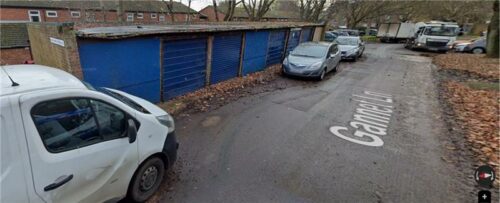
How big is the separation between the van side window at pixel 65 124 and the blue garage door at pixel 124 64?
3.18 meters

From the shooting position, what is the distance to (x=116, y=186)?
2693 millimetres

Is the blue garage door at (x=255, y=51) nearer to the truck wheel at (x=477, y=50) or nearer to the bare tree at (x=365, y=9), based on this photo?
the truck wheel at (x=477, y=50)

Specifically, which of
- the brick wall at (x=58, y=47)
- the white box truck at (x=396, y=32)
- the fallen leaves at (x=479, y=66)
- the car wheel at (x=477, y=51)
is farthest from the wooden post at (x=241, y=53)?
the white box truck at (x=396, y=32)

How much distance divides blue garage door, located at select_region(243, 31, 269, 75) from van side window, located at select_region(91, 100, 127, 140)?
770 cm

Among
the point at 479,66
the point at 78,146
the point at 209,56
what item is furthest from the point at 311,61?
the point at 479,66

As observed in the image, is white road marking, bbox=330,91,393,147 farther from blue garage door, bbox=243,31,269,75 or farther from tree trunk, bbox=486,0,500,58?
tree trunk, bbox=486,0,500,58

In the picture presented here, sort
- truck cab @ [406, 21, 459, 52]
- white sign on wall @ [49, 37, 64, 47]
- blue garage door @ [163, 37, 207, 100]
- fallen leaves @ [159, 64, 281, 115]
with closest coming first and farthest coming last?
1. white sign on wall @ [49, 37, 64, 47]
2. fallen leaves @ [159, 64, 281, 115]
3. blue garage door @ [163, 37, 207, 100]
4. truck cab @ [406, 21, 459, 52]

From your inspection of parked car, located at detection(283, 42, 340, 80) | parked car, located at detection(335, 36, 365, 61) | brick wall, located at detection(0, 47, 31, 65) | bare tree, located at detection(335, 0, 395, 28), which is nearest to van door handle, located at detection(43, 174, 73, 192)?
parked car, located at detection(283, 42, 340, 80)

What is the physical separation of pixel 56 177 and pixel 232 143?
115 inches

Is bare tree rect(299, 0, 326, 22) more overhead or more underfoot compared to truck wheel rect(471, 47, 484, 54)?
more overhead

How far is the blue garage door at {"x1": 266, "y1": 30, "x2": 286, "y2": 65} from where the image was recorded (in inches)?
Result: 469

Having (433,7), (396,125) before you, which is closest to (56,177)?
(396,125)

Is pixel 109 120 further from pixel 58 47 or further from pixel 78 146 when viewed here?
pixel 58 47

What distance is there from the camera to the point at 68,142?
88.0 inches
